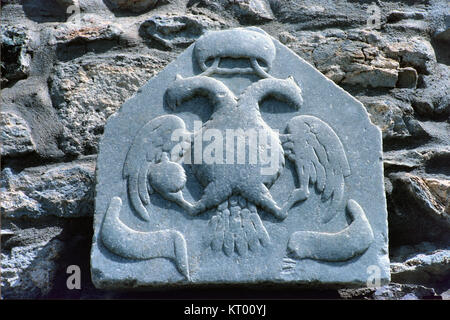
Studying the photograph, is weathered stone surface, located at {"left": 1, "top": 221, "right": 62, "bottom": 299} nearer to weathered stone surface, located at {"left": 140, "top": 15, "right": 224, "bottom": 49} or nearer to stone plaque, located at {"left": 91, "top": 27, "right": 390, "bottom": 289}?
stone plaque, located at {"left": 91, "top": 27, "right": 390, "bottom": 289}

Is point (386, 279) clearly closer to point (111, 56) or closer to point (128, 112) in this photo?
point (128, 112)

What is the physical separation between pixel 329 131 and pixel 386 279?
38 centimetres

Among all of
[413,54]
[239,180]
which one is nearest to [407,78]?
[413,54]

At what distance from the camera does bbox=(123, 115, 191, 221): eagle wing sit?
1358mm

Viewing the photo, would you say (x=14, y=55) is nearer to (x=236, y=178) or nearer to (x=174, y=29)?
(x=174, y=29)

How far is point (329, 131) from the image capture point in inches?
55.6

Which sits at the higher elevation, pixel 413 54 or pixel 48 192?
pixel 413 54

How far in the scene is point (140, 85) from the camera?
1.68 meters

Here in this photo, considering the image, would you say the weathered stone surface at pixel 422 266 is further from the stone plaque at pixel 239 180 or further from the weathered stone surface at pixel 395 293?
the stone plaque at pixel 239 180

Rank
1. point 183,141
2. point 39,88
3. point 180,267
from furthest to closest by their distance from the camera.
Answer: point 39,88
point 183,141
point 180,267

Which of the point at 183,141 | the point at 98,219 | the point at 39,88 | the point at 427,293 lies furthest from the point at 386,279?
the point at 39,88

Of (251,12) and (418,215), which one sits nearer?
(418,215)

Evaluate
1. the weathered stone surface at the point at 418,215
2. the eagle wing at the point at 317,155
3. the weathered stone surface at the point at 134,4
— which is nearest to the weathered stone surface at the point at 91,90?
the weathered stone surface at the point at 134,4

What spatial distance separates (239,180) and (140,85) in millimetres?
511
